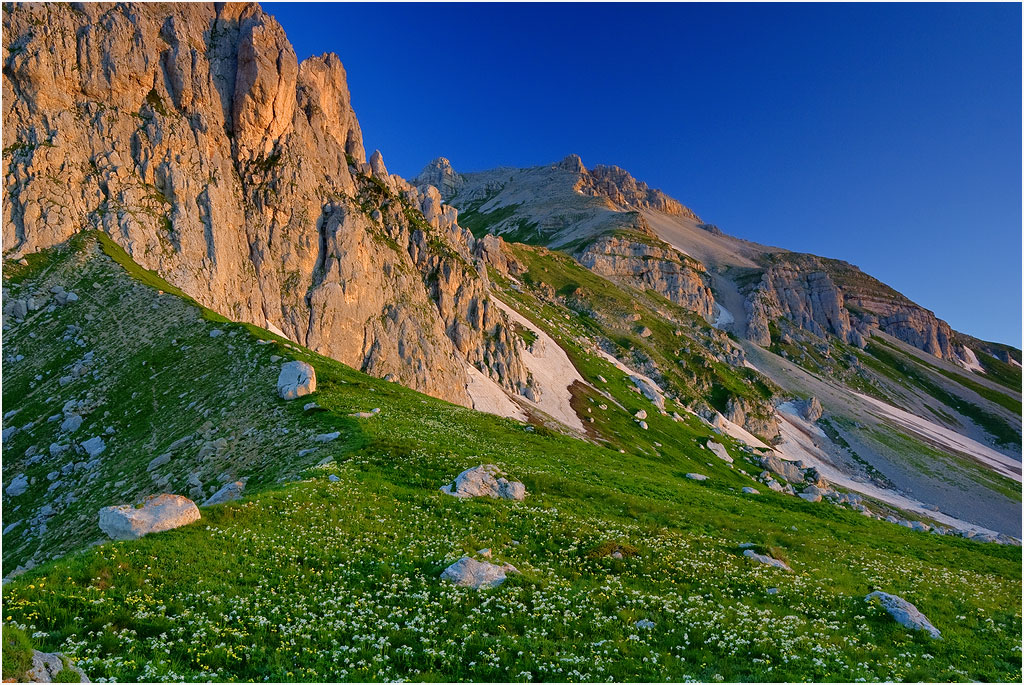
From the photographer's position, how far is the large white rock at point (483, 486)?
84.7 ft

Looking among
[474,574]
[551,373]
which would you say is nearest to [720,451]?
[551,373]

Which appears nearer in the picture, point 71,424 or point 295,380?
point 295,380

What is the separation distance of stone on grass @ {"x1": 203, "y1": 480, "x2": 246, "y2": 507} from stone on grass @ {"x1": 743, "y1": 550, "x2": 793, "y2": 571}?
24124 millimetres

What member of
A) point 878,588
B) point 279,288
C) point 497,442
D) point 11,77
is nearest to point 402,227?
point 279,288

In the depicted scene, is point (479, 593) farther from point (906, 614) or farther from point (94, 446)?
point (94, 446)

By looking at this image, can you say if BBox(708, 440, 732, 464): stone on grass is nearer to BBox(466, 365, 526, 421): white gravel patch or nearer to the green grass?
BBox(466, 365, 526, 421): white gravel patch

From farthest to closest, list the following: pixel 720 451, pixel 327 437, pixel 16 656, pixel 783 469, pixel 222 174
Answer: pixel 783 469 < pixel 720 451 < pixel 222 174 < pixel 327 437 < pixel 16 656

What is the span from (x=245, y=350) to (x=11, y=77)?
55225 mm

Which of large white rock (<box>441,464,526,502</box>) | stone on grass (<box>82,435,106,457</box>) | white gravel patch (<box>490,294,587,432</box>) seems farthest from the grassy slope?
white gravel patch (<box>490,294,587,432</box>)

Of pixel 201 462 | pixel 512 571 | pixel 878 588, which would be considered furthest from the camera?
pixel 201 462

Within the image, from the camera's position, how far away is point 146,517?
1798 centimetres

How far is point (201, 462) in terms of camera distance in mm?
29406

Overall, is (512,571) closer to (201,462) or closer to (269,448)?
(269,448)

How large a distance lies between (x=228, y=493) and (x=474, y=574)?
1459cm
